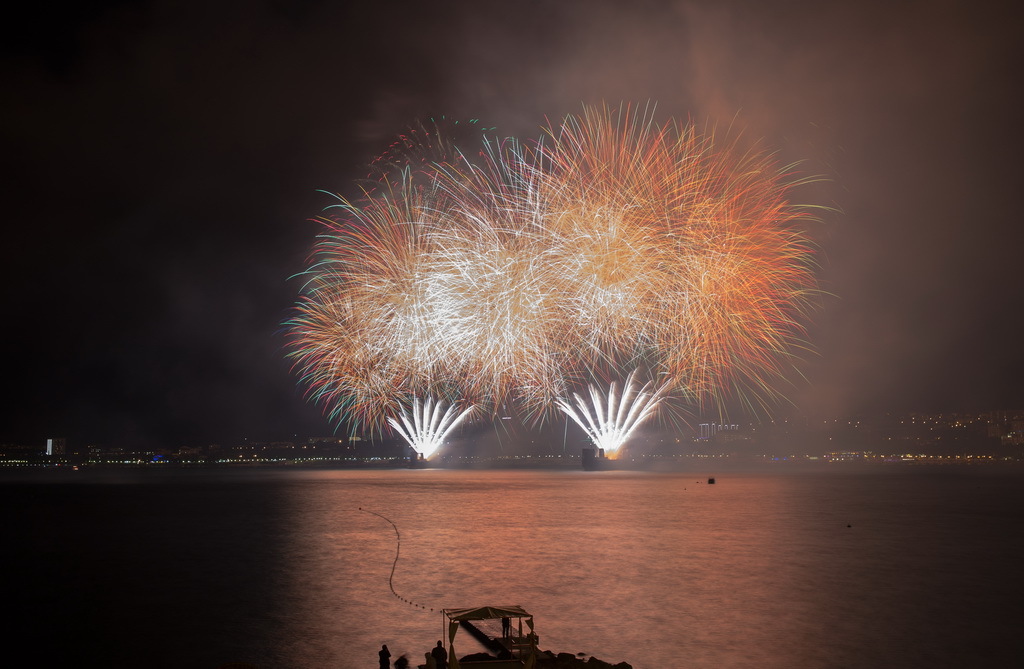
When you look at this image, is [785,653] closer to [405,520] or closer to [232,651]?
[232,651]

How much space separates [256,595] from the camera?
38.5 metres

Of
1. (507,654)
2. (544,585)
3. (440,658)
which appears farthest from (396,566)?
(440,658)

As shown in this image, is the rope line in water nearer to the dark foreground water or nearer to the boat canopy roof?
the dark foreground water

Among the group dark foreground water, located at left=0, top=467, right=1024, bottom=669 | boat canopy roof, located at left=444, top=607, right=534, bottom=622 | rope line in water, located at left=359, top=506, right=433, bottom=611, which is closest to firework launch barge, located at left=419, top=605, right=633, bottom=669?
boat canopy roof, located at left=444, top=607, right=534, bottom=622

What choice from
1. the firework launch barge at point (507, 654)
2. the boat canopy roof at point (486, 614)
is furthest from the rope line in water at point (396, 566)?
the boat canopy roof at point (486, 614)

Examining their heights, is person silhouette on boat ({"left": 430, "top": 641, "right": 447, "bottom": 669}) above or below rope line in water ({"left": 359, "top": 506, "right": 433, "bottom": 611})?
above

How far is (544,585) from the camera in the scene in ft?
127

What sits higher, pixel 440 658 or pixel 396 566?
pixel 440 658

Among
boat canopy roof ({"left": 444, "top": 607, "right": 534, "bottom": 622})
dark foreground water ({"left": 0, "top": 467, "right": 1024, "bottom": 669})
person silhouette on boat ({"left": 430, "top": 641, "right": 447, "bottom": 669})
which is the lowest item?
dark foreground water ({"left": 0, "top": 467, "right": 1024, "bottom": 669})

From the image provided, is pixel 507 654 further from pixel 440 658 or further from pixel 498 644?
pixel 498 644

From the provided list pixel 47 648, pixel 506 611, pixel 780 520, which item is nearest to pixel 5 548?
pixel 47 648

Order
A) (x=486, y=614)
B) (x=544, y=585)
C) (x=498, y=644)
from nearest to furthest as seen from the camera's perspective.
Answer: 1. (x=486, y=614)
2. (x=498, y=644)
3. (x=544, y=585)

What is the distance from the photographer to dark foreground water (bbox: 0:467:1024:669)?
94.0 feet

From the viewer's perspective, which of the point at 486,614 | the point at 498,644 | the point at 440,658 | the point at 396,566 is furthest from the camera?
the point at 396,566
